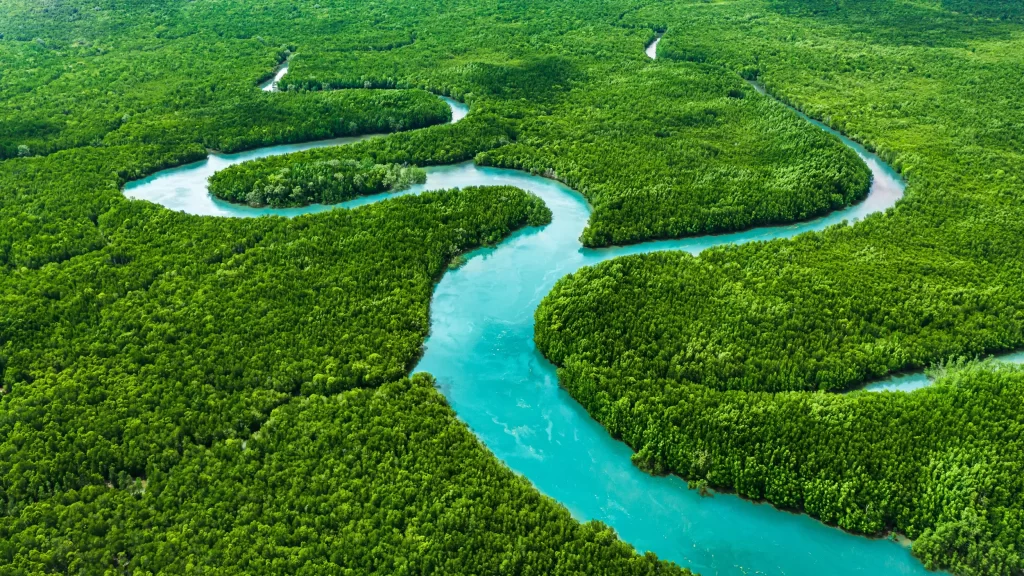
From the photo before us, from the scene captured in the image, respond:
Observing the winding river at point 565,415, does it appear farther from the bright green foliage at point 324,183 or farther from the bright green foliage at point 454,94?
the bright green foliage at point 454,94

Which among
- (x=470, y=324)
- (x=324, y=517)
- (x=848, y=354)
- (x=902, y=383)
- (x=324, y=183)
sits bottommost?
(x=902, y=383)

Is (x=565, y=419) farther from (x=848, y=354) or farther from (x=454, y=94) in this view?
(x=454, y=94)

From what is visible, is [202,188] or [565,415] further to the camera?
[202,188]

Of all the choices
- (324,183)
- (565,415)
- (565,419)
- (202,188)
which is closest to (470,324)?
(565,415)

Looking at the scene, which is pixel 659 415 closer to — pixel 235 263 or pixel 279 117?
pixel 235 263

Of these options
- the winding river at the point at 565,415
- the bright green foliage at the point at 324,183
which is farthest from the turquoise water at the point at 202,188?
the bright green foliage at the point at 324,183

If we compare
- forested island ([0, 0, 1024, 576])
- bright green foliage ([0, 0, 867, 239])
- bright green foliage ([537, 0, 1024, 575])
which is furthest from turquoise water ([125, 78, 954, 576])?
bright green foliage ([0, 0, 867, 239])
